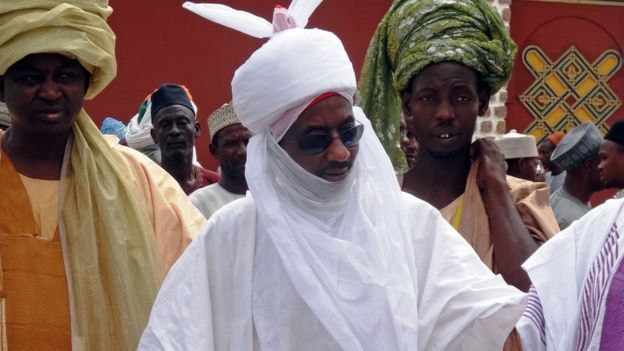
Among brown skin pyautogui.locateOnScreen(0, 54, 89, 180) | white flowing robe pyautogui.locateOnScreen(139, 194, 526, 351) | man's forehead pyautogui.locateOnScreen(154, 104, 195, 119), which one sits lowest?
white flowing robe pyautogui.locateOnScreen(139, 194, 526, 351)

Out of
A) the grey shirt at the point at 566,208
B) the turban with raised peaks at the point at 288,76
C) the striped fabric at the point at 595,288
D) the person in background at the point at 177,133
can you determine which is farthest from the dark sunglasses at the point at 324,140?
the person in background at the point at 177,133

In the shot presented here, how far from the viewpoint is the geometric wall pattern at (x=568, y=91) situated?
50.7 feet

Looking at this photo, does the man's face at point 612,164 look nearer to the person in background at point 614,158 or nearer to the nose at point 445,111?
the person in background at point 614,158

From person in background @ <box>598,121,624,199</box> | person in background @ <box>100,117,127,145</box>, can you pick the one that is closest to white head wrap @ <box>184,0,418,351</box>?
person in background @ <box>598,121,624,199</box>

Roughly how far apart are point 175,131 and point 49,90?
153 inches

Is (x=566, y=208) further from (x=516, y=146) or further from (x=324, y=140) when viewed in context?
(x=324, y=140)

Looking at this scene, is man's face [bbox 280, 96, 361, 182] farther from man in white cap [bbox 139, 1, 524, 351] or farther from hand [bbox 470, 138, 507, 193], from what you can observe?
hand [bbox 470, 138, 507, 193]

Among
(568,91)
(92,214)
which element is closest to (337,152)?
(92,214)

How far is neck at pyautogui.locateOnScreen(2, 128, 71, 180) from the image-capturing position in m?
5.19

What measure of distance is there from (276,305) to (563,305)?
0.93m

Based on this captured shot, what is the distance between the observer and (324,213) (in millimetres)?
4410

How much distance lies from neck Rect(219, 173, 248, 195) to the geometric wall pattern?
315 inches

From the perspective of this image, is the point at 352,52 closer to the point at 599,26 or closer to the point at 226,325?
the point at 599,26

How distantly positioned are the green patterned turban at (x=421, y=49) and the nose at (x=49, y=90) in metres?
1.29
